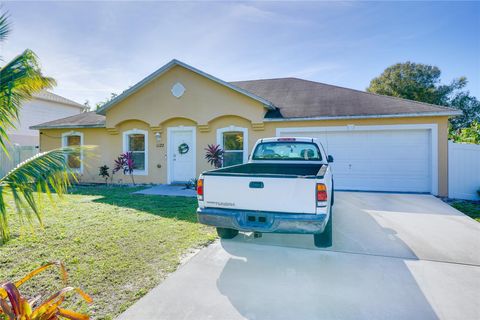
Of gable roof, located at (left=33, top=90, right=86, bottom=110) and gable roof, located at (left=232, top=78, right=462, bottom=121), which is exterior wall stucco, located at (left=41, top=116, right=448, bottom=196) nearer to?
gable roof, located at (left=232, top=78, right=462, bottom=121)

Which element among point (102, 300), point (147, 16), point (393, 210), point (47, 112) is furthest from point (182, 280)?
point (47, 112)

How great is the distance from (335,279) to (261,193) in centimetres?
155

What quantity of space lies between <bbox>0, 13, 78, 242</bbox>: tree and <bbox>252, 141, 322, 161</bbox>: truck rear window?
427 centimetres

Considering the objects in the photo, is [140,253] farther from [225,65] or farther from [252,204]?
[225,65]

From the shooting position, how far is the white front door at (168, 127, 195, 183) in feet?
39.8

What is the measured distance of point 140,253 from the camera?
433cm

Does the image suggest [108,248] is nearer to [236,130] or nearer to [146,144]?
[236,130]


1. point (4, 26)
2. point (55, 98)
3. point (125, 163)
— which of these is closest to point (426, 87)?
point (125, 163)

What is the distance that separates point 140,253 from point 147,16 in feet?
25.7

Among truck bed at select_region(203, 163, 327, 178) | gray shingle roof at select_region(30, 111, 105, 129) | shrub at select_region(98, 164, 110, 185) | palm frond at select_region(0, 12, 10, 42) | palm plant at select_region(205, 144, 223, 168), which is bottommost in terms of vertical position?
shrub at select_region(98, 164, 110, 185)

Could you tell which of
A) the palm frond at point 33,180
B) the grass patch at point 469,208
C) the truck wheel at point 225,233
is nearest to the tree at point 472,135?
the grass patch at point 469,208

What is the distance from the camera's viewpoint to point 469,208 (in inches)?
300

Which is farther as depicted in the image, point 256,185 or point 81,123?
point 81,123

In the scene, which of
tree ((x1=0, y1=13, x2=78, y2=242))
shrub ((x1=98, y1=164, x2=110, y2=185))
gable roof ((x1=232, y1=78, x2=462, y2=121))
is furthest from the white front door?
tree ((x1=0, y1=13, x2=78, y2=242))
